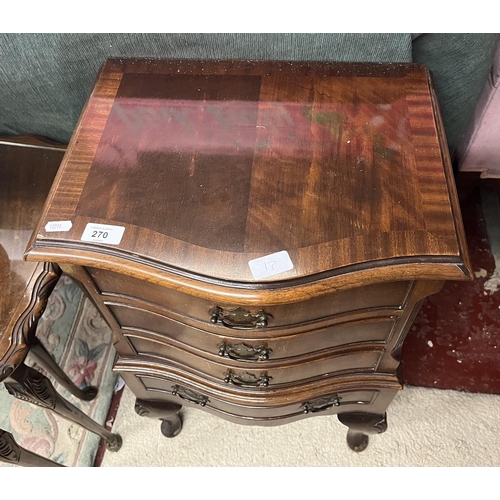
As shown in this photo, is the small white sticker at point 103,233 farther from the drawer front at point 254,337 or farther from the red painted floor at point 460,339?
the red painted floor at point 460,339

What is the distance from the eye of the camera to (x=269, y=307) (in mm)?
478

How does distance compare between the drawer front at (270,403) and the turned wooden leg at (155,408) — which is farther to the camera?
the turned wooden leg at (155,408)

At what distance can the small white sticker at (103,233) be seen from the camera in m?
0.45

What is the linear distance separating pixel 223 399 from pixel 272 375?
0.10 m

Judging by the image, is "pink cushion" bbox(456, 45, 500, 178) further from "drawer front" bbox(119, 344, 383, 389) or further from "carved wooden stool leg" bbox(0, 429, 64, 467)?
"carved wooden stool leg" bbox(0, 429, 64, 467)

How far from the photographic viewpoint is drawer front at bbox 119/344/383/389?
0.59m

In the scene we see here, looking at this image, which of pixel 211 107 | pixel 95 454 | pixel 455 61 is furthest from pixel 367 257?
pixel 95 454

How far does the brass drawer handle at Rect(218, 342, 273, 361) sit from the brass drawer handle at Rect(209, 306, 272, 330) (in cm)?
6

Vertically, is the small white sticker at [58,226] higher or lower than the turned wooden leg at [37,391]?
higher

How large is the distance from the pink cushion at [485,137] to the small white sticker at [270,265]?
0.60m

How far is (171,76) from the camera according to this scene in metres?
0.58

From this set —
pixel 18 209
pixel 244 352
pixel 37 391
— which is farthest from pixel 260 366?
pixel 18 209

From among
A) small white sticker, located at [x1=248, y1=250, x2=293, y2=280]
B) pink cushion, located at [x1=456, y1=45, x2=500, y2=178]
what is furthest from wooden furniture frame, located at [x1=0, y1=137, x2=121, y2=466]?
pink cushion, located at [x1=456, y1=45, x2=500, y2=178]

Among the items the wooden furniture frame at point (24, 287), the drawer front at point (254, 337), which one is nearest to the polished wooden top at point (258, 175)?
the drawer front at point (254, 337)
